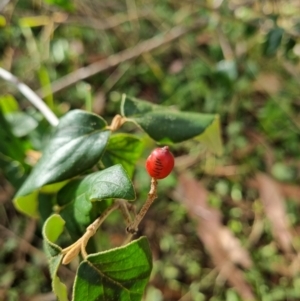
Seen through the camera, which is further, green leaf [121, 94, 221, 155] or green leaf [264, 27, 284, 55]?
green leaf [264, 27, 284, 55]

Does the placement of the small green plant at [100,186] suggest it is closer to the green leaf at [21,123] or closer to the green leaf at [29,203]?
the green leaf at [29,203]

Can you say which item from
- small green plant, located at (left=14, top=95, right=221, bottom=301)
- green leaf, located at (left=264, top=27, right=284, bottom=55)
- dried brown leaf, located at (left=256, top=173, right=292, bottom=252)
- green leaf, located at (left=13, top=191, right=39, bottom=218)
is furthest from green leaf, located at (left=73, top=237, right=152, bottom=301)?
dried brown leaf, located at (left=256, top=173, right=292, bottom=252)

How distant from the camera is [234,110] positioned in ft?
4.95

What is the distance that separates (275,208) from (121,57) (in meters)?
0.65

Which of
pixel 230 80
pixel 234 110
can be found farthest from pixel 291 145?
pixel 230 80

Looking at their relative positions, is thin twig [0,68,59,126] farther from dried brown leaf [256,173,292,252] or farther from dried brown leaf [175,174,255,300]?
dried brown leaf [256,173,292,252]

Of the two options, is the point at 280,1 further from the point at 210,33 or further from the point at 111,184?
the point at 111,184

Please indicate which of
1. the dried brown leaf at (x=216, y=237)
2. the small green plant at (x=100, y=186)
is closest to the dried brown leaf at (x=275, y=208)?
the dried brown leaf at (x=216, y=237)

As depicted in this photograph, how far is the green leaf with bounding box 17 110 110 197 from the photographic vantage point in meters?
0.67

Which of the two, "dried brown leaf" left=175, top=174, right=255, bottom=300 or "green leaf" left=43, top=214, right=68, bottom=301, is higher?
"green leaf" left=43, top=214, right=68, bottom=301

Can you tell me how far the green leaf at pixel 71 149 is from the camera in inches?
26.4

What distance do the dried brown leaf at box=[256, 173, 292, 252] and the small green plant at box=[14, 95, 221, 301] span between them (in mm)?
586

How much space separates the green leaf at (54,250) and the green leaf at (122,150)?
0.12 meters

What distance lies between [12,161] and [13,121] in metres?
0.11
